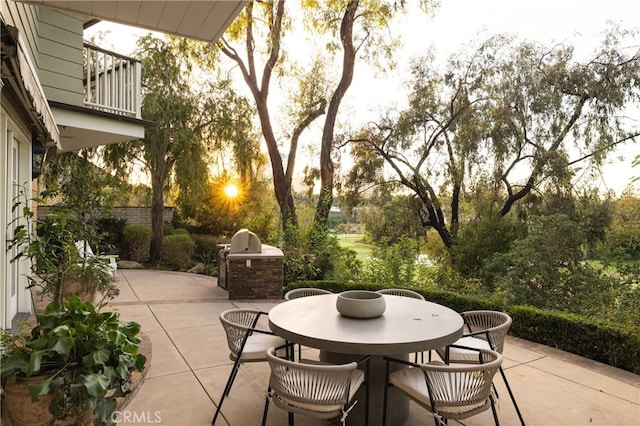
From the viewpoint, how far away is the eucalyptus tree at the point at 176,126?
36.5 feet

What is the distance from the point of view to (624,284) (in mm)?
5746

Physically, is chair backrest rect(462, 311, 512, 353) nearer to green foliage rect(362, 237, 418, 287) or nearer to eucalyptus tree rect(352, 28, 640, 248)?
green foliage rect(362, 237, 418, 287)

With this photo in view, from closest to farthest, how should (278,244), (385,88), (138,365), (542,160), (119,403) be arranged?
(138,365), (119,403), (278,244), (542,160), (385,88)

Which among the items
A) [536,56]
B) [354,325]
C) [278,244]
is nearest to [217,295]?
[278,244]

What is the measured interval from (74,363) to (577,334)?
4857 mm

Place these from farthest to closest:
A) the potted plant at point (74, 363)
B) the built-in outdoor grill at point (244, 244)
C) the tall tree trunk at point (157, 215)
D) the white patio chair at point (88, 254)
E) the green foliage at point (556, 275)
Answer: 1. the tall tree trunk at point (157, 215)
2. the built-in outdoor grill at point (244, 244)
3. the green foliage at point (556, 275)
4. the white patio chair at point (88, 254)
5. the potted plant at point (74, 363)

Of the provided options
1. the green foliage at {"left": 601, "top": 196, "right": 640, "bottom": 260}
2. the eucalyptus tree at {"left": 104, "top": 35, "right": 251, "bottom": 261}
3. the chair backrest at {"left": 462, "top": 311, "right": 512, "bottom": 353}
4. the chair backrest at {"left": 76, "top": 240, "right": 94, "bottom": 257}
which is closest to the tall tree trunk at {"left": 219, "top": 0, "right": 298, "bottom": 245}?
the eucalyptus tree at {"left": 104, "top": 35, "right": 251, "bottom": 261}

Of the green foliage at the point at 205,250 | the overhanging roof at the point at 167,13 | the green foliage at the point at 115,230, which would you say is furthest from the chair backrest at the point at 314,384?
the green foliage at the point at 115,230

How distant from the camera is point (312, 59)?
12.2 m

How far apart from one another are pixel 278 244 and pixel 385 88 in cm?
601

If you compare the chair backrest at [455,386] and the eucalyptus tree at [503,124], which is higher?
the eucalyptus tree at [503,124]

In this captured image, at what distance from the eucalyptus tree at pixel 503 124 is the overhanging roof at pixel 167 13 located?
8948mm

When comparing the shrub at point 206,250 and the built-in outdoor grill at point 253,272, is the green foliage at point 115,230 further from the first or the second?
the built-in outdoor grill at point 253,272

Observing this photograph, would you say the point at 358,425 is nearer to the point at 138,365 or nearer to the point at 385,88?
the point at 138,365
